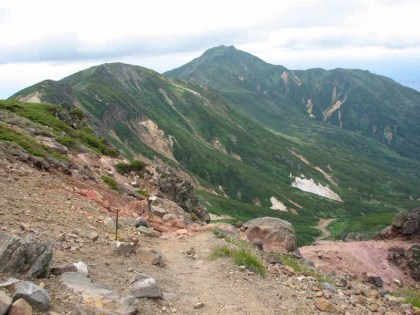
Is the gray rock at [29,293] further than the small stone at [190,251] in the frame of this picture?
No

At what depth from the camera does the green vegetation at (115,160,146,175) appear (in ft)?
154

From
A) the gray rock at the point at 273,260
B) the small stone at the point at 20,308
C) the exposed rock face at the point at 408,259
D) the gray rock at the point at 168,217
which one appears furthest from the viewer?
the exposed rock face at the point at 408,259

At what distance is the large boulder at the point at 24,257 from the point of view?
13.1m

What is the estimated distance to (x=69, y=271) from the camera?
14617 mm

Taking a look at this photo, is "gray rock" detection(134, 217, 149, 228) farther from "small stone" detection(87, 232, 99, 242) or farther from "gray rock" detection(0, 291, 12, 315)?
"gray rock" detection(0, 291, 12, 315)

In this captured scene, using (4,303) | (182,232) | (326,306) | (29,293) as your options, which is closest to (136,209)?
(182,232)

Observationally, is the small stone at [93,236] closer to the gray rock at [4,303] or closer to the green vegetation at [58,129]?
the gray rock at [4,303]

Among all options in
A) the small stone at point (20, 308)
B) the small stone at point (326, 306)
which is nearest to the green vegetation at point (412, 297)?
the small stone at point (326, 306)

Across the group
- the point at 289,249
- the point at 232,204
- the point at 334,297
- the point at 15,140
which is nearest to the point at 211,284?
the point at 334,297

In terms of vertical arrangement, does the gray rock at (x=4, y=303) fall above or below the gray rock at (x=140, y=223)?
above

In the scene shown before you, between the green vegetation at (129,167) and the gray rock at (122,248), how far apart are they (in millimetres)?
28018

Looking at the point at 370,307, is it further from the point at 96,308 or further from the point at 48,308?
the point at 48,308

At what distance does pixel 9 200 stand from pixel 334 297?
14896mm

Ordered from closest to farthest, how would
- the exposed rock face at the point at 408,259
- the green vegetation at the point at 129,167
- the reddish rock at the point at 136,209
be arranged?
1. the reddish rock at the point at 136,209
2. the green vegetation at the point at 129,167
3. the exposed rock face at the point at 408,259
